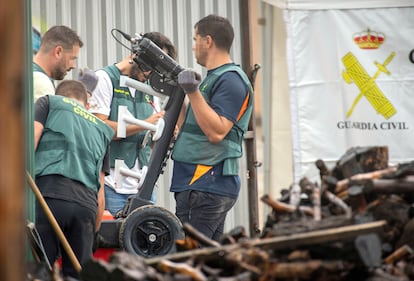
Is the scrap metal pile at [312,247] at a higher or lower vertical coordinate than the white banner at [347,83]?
lower

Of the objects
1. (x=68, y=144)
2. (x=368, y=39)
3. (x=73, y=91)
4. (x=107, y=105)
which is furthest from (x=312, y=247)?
(x=368, y=39)

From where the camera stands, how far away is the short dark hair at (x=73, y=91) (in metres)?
7.00

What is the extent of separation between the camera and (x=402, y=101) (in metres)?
9.67

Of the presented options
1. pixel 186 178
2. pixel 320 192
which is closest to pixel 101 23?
pixel 186 178

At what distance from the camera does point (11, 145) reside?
6.33 feet

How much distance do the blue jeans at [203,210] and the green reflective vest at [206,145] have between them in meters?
0.20

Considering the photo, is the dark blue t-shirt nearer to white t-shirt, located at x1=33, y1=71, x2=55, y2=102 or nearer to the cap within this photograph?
the cap

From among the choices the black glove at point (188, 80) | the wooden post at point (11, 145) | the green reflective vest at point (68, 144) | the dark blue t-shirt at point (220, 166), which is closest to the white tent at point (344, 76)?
the dark blue t-shirt at point (220, 166)

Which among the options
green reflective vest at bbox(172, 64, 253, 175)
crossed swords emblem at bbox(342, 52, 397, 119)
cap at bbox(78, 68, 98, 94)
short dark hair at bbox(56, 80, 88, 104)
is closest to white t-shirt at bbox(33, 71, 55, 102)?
short dark hair at bbox(56, 80, 88, 104)

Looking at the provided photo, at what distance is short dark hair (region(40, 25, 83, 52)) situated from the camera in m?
7.50

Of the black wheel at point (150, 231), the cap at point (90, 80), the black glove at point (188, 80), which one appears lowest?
the black wheel at point (150, 231)

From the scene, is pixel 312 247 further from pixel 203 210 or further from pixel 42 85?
pixel 42 85

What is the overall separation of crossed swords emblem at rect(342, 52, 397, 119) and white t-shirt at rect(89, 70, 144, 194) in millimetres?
2332

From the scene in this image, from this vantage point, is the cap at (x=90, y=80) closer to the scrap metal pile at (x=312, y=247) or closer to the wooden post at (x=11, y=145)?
the scrap metal pile at (x=312, y=247)
